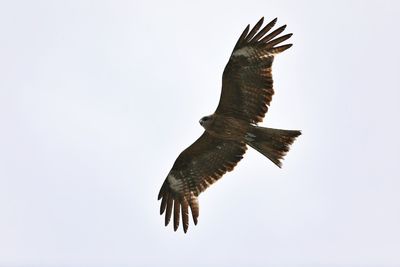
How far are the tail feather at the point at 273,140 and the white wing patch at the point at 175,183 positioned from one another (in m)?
2.02

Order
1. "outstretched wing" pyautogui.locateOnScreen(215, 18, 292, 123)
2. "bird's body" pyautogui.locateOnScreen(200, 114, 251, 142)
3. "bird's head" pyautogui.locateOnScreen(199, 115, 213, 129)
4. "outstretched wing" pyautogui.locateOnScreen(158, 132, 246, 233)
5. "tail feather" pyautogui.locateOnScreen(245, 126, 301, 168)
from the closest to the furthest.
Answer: "outstretched wing" pyautogui.locateOnScreen(215, 18, 292, 123)
"tail feather" pyautogui.locateOnScreen(245, 126, 301, 168)
"bird's body" pyautogui.locateOnScreen(200, 114, 251, 142)
"bird's head" pyautogui.locateOnScreen(199, 115, 213, 129)
"outstretched wing" pyautogui.locateOnScreen(158, 132, 246, 233)

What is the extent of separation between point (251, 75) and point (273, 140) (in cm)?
129

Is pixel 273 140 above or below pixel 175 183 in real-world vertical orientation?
below

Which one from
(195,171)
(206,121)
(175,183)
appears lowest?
(175,183)

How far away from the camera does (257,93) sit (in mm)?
17188

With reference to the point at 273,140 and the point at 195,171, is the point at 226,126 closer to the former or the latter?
the point at 273,140

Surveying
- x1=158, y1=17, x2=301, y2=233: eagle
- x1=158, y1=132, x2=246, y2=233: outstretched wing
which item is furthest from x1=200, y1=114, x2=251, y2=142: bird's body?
x1=158, y1=132, x2=246, y2=233: outstretched wing

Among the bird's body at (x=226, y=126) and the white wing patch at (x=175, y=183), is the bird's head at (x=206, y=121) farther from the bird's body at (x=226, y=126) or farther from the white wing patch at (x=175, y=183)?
the white wing patch at (x=175, y=183)

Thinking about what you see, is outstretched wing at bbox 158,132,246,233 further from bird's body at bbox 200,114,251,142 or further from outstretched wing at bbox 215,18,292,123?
outstretched wing at bbox 215,18,292,123

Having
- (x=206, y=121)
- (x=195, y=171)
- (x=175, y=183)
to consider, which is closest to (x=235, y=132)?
(x=206, y=121)

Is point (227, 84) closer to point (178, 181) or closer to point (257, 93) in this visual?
point (257, 93)

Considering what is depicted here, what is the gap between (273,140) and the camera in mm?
17359

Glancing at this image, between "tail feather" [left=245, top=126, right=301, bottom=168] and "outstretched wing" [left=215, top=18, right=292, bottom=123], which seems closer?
"outstretched wing" [left=215, top=18, right=292, bottom=123]

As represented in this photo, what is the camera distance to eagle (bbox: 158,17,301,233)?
16938 mm
